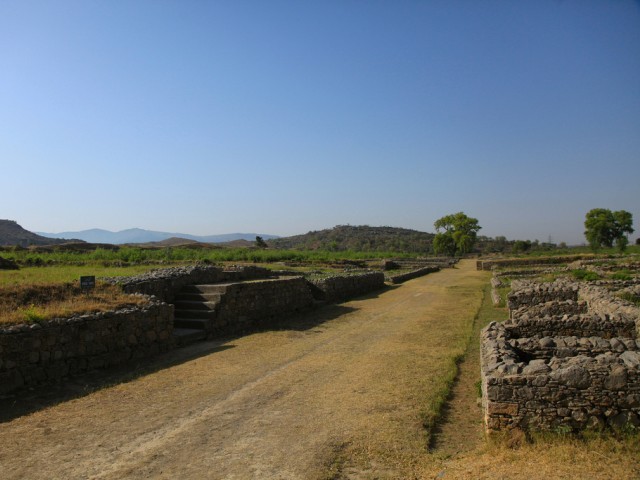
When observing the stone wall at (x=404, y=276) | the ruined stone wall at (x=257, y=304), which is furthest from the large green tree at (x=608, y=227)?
the ruined stone wall at (x=257, y=304)

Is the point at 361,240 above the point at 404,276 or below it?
above

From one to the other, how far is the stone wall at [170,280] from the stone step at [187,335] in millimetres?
1430

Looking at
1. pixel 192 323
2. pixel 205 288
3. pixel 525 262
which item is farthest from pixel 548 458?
pixel 525 262

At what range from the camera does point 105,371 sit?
8.34 metres

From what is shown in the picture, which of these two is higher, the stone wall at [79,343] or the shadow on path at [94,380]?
the stone wall at [79,343]

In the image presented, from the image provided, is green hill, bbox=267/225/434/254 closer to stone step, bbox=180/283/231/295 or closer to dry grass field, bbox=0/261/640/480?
stone step, bbox=180/283/231/295

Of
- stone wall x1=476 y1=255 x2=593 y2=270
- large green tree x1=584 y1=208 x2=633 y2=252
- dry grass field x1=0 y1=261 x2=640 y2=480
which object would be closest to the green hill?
large green tree x1=584 y1=208 x2=633 y2=252

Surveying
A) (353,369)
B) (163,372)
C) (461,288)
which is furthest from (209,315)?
(461,288)

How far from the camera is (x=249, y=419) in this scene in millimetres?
5902

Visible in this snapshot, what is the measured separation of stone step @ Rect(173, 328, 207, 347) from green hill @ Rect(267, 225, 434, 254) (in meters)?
87.1

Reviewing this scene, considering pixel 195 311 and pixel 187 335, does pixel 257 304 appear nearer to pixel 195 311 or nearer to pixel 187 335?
pixel 195 311

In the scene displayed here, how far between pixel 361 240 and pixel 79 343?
112 m

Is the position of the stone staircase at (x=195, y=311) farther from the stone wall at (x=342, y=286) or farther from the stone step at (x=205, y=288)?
the stone wall at (x=342, y=286)

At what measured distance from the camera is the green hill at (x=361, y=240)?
4154 inches
